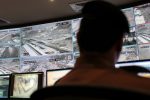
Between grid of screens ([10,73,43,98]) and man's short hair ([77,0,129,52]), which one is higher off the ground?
man's short hair ([77,0,129,52])

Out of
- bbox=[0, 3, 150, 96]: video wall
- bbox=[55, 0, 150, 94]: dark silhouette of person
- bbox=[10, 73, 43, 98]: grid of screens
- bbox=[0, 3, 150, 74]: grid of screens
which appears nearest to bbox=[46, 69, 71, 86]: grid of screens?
bbox=[10, 73, 43, 98]: grid of screens

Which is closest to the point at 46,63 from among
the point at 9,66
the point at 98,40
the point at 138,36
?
the point at 9,66

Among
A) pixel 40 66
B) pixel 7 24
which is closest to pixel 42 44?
pixel 40 66

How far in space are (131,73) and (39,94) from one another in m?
0.22

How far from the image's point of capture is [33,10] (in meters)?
3.47

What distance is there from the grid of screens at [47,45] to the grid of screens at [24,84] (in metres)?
0.60

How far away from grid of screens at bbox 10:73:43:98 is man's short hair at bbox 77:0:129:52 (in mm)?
2370

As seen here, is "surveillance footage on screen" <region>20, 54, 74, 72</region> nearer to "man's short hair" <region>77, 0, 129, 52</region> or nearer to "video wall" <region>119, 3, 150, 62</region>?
"video wall" <region>119, 3, 150, 62</region>

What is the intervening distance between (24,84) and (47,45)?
839mm

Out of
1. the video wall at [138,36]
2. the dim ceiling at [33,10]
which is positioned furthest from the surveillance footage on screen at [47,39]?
the video wall at [138,36]

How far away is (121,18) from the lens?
708 mm

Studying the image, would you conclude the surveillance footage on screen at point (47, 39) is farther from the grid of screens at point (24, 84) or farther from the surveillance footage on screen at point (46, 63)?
the grid of screens at point (24, 84)

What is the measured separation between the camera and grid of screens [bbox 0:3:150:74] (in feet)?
10.4

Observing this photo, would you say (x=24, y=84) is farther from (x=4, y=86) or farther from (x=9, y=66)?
(x=9, y=66)
